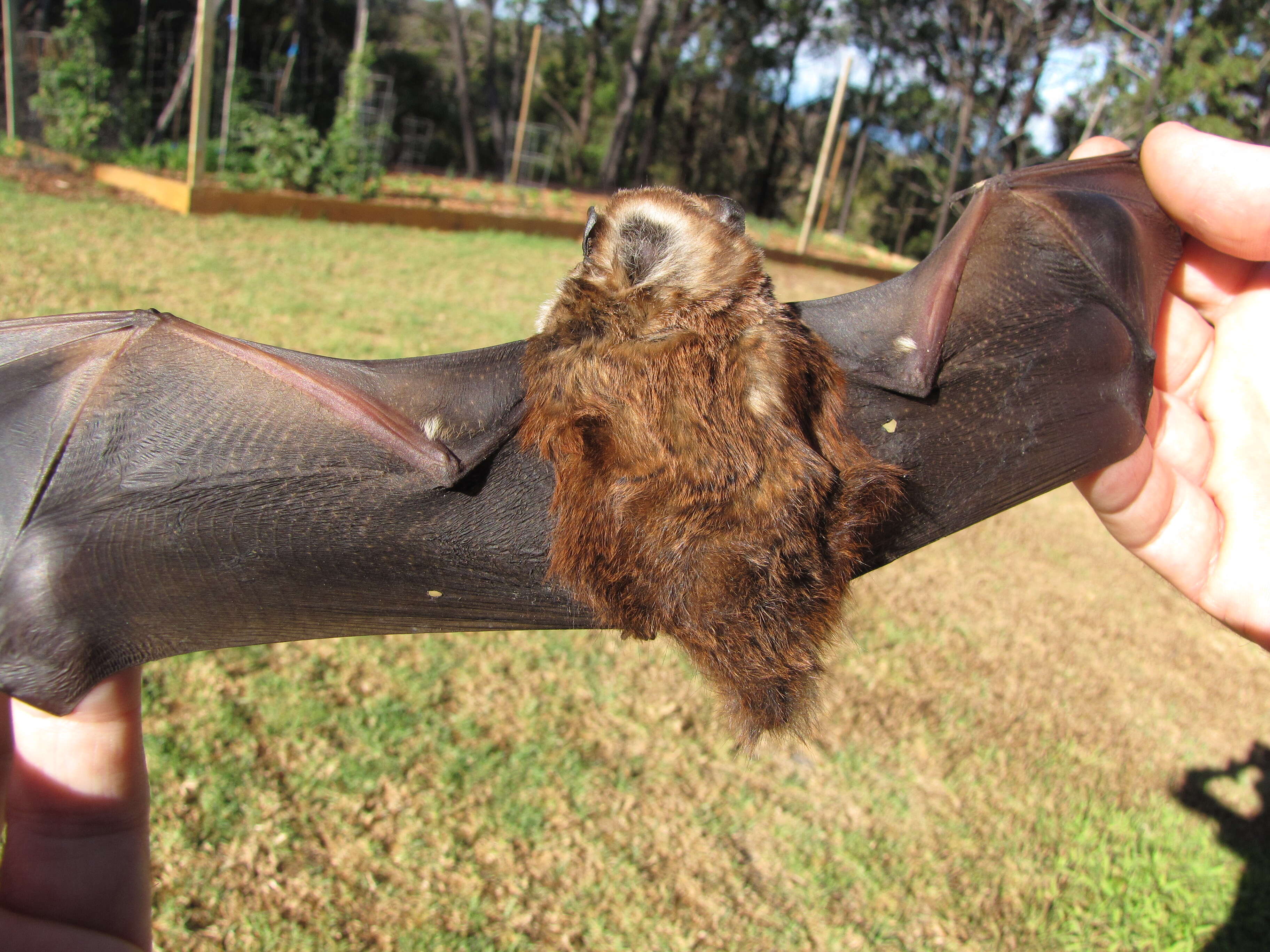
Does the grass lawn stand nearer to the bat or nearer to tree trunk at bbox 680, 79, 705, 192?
the bat

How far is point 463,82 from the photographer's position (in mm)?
22828

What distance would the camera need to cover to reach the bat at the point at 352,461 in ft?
5.08

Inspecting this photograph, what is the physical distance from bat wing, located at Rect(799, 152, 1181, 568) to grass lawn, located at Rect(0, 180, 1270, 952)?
0.95m

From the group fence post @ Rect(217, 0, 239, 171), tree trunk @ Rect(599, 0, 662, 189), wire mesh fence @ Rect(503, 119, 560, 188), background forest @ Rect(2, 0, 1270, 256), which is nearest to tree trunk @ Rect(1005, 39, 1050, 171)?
background forest @ Rect(2, 0, 1270, 256)

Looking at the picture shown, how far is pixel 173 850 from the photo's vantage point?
255 cm

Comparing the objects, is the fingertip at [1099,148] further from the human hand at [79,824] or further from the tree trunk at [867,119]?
the tree trunk at [867,119]

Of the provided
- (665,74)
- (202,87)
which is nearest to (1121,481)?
(202,87)

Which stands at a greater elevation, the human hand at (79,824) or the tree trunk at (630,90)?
the tree trunk at (630,90)

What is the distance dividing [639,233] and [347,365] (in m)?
0.67

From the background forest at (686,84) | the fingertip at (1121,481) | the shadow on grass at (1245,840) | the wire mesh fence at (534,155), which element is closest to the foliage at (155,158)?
the background forest at (686,84)

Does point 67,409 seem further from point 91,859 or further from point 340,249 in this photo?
point 340,249

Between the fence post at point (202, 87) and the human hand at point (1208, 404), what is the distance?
35.5ft

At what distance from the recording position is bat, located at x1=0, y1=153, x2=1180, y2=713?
155cm

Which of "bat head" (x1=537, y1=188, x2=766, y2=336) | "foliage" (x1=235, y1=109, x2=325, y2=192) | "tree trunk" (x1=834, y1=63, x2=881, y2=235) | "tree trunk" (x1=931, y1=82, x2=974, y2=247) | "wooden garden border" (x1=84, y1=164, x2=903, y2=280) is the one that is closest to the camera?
"bat head" (x1=537, y1=188, x2=766, y2=336)
